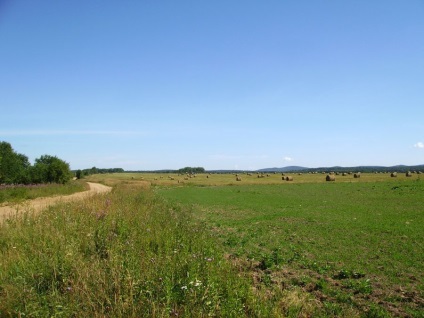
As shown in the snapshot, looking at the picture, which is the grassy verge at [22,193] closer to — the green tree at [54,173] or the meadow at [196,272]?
the green tree at [54,173]

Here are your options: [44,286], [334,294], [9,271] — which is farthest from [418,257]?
[9,271]

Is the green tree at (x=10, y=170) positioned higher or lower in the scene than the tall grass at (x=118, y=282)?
higher

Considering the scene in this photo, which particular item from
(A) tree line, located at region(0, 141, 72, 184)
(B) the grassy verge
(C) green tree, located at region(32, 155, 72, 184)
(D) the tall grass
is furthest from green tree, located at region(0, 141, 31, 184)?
(D) the tall grass

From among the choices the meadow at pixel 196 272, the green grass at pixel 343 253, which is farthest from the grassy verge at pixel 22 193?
the green grass at pixel 343 253

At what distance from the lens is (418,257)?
927 centimetres

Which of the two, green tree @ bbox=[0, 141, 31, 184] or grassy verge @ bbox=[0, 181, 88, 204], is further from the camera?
green tree @ bbox=[0, 141, 31, 184]

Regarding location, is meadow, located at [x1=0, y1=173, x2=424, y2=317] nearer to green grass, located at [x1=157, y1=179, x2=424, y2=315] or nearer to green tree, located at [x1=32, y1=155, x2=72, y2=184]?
green grass, located at [x1=157, y1=179, x2=424, y2=315]

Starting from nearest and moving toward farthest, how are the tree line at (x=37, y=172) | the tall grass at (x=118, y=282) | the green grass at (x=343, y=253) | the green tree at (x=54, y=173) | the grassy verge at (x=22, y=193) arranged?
the tall grass at (x=118, y=282) < the green grass at (x=343, y=253) < the grassy verge at (x=22, y=193) < the tree line at (x=37, y=172) < the green tree at (x=54, y=173)

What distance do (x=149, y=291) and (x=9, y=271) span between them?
3.72 m

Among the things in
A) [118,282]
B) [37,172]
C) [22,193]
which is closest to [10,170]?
[37,172]

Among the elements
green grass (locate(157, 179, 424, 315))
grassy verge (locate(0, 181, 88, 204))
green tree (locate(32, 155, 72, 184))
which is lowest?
green grass (locate(157, 179, 424, 315))

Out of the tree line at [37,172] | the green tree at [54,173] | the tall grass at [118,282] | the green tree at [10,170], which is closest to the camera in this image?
the tall grass at [118,282]

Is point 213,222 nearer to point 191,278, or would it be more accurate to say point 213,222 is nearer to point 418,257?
point 418,257

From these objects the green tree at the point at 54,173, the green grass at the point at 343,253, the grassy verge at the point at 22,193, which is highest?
the green tree at the point at 54,173
